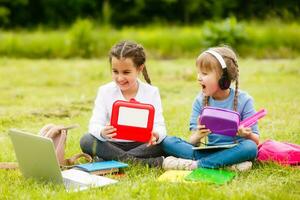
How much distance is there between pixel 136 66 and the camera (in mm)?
4152

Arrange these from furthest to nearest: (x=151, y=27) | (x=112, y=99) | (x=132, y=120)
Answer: (x=151, y=27) < (x=112, y=99) < (x=132, y=120)

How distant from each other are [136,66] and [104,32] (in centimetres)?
858

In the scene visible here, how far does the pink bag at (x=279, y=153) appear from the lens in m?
3.96

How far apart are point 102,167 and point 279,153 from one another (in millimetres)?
1146

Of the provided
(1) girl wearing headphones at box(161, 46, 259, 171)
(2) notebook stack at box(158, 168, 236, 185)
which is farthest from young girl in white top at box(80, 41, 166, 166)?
(2) notebook stack at box(158, 168, 236, 185)

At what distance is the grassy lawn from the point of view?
10.6 ft

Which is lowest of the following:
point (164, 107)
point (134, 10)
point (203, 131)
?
point (164, 107)

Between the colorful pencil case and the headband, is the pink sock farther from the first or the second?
the headband

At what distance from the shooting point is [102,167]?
12.4 ft

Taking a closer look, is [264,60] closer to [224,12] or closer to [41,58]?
[41,58]

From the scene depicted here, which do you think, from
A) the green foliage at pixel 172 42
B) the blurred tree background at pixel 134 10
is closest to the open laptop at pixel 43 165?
the green foliage at pixel 172 42

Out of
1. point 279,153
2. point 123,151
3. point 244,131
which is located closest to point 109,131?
point 123,151

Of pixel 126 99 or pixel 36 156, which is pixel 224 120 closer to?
pixel 126 99

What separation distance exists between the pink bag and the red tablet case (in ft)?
2.54
